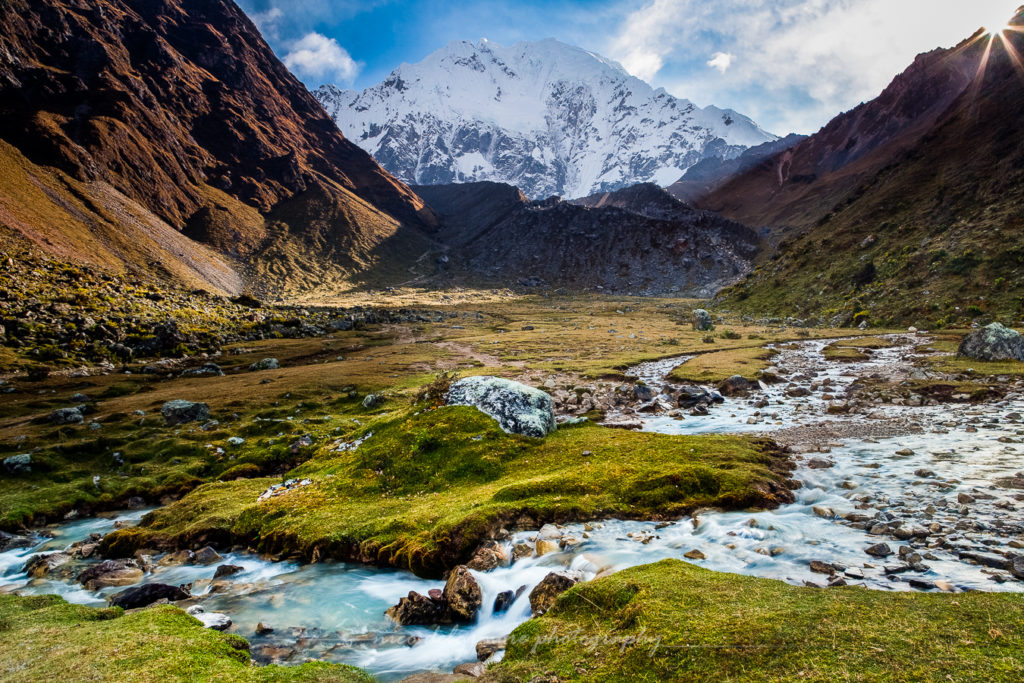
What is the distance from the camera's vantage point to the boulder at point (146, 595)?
1231 cm

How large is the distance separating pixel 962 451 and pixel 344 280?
191416mm

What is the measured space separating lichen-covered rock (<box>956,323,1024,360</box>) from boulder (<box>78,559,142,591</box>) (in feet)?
158

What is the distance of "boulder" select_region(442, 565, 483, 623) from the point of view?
441 inches

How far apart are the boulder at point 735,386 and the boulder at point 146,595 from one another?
32077mm

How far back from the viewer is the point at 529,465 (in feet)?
62.2

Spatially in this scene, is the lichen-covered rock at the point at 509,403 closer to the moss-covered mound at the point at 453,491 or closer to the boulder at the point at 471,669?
the moss-covered mound at the point at 453,491

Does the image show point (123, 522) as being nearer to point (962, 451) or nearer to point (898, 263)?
point (962, 451)

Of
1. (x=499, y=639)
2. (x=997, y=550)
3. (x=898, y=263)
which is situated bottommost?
(x=499, y=639)

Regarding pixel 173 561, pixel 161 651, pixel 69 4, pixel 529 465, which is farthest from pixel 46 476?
pixel 69 4

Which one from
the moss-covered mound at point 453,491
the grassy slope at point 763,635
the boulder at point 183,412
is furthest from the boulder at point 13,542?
the grassy slope at point 763,635

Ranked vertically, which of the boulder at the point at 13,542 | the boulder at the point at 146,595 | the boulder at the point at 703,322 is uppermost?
the boulder at the point at 703,322

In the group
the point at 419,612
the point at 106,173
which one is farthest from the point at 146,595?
the point at 106,173

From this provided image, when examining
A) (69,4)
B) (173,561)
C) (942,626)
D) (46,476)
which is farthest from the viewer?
(69,4)

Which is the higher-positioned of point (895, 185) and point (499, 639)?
point (895, 185)
